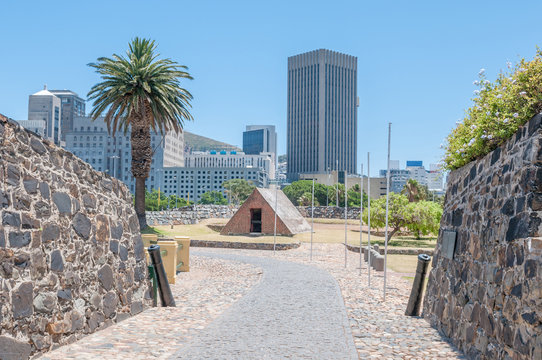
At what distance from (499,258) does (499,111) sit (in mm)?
2624

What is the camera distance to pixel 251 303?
12.1 meters

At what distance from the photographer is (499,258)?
21.9ft

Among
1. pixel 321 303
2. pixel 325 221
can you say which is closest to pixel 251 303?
pixel 321 303

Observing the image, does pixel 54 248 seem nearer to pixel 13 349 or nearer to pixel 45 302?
pixel 45 302

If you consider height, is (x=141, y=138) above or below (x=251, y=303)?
above

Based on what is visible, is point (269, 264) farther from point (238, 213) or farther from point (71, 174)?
point (238, 213)

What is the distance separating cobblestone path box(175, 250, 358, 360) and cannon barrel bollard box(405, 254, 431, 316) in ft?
4.78

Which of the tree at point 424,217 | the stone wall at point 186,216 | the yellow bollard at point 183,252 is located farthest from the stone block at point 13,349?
the stone wall at point 186,216

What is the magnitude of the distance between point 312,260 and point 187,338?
18.8 m

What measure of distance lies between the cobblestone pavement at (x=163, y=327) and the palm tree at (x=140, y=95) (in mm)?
20610

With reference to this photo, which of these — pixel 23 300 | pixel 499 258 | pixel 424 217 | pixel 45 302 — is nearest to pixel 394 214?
pixel 424 217

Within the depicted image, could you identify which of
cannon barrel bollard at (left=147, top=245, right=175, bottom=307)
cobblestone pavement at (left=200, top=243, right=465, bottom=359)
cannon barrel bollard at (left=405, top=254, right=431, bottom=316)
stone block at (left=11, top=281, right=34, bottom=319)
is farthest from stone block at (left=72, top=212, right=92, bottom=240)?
cannon barrel bollard at (left=405, top=254, right=431, bottom=316)

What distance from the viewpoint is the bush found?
7.26 metres

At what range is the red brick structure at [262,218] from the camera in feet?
132
